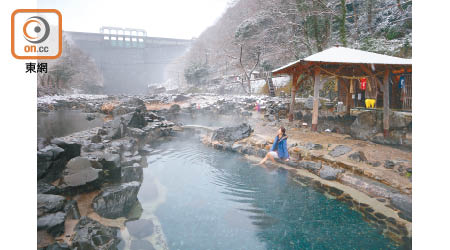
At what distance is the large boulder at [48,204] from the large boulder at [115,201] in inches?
25.4

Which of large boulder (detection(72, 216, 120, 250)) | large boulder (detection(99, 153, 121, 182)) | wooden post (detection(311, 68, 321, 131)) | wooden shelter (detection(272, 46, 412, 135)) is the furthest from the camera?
wooden post (detection(311, 68, 321, 131))

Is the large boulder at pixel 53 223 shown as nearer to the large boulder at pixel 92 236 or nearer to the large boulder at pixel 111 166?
the large boulder at pixel 92 236

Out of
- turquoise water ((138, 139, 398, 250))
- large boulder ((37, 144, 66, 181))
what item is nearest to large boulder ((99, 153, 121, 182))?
large boulder ((37, 144, 66, 181))

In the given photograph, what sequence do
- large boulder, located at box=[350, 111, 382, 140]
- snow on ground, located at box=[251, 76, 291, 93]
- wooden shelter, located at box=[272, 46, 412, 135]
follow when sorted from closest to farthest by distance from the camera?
wooden shelter, located at box=[272, 46, 412, 135] → large boulder, located at box=[350, 111, 382, 140] → snow on ground, located at box=[251, 76, 291, 93]

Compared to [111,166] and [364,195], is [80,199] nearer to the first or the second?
[111,166]

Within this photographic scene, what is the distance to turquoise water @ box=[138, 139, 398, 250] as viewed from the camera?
281 centimetres

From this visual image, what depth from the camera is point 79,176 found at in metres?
3.06

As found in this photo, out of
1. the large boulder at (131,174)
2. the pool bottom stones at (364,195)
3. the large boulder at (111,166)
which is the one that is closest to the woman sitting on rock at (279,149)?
the pool bottom stones at (364,195)

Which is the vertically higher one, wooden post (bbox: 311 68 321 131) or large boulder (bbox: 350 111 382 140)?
wooden post (bbox: 311 68 321 131)

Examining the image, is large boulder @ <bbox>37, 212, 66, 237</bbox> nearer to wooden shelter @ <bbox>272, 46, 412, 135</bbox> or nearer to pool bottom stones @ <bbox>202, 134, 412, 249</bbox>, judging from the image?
pool bottom stones @ <bbox>202, 134, 412, 249</bbox>

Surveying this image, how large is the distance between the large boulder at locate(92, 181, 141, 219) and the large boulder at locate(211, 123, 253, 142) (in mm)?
4546

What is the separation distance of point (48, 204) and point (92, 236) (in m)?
0.60

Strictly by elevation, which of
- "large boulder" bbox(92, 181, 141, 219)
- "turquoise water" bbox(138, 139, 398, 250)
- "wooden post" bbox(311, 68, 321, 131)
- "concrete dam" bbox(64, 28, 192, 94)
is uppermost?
"concrete dam" bbox(64, 28, 192, 94)
